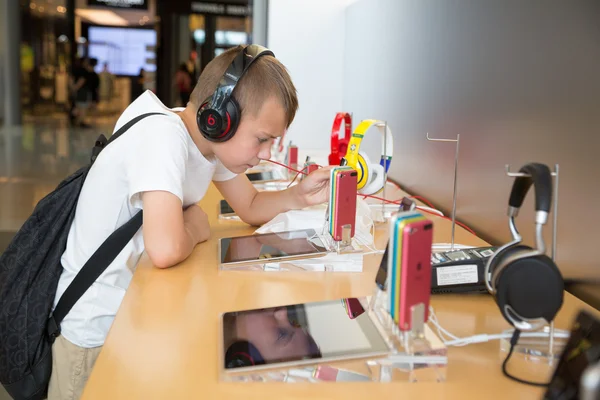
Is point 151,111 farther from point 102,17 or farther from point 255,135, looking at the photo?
point 102,17

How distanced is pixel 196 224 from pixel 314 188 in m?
0.32

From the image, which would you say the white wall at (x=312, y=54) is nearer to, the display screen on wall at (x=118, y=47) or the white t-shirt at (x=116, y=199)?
the white t-shirt at (x=116, y=199)

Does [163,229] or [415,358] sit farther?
[163,229]

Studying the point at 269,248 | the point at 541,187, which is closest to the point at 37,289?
the point at 269,248

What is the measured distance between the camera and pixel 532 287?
82cm

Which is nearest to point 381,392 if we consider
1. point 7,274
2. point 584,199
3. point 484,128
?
point 584,199

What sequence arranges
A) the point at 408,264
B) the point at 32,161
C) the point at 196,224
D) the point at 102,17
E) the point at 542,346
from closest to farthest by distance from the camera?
the point at 408,264, the point at 542,346, the point at 196,224, the point at 32,161, the point at 102,17

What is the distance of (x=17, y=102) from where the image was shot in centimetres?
1145

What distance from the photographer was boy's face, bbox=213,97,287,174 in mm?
1402

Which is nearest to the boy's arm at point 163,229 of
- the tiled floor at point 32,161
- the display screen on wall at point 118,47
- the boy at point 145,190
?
the boy at point 145,190

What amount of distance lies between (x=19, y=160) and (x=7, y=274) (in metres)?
6.25

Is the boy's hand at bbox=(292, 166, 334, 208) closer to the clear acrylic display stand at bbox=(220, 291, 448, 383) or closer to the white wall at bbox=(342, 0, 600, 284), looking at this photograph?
the white wall at bbox=(342, 0, 600, 284)

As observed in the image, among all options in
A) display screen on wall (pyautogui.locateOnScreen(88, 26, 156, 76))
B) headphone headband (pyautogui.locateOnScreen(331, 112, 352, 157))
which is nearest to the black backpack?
headphone headband (pyautogui.locateOnScreen(331, 112, 352, 157))

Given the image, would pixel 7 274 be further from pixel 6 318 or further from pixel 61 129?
pixel 61 129
